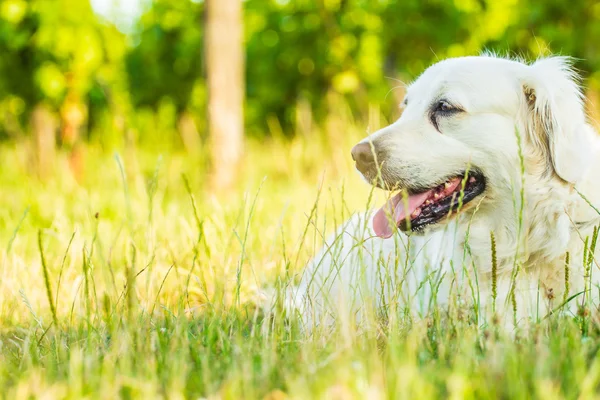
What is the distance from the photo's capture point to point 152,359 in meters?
1.68

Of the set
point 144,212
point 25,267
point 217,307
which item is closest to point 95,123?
point 144,212

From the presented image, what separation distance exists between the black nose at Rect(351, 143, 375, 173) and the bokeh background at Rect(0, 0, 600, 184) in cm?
290

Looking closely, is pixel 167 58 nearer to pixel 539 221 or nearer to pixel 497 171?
pixel 497 171

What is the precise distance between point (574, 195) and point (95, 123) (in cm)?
1554

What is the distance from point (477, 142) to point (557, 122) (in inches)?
12.3

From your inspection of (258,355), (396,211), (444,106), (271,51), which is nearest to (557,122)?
(444,106)

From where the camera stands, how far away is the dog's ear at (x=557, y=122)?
256cm

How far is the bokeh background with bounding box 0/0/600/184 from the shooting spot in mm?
8586

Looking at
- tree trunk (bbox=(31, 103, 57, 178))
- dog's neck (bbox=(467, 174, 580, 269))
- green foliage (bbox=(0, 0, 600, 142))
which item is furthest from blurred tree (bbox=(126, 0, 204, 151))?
dog's neck (bbox=(467, 174, 580, 269))

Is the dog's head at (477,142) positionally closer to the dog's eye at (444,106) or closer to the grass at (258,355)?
the dog's eye at (444,106)

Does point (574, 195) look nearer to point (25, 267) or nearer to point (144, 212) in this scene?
point (25, 267)

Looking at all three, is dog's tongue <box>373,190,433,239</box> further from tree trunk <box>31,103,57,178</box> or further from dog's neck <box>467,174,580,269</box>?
tree trunk <box>31,103,57,178</box>

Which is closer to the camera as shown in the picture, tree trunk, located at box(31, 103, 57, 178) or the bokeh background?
the bokeh background

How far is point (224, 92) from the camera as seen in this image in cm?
631
